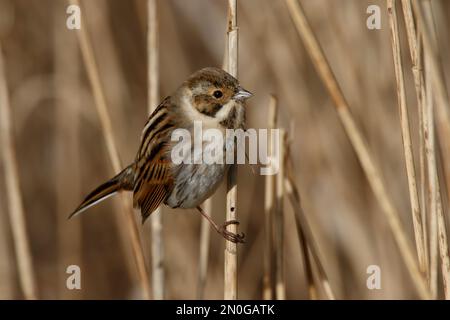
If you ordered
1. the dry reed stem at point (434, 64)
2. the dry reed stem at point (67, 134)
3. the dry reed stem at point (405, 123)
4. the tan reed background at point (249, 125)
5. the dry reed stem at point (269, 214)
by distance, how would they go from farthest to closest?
the dry reed stem at point (67, 134) < the tan reed background at point (249, 125) < the dry reed stem at point (269, 214) < the dry reed stem at point (405, 123) < the dry reed stem at point (434, 64)

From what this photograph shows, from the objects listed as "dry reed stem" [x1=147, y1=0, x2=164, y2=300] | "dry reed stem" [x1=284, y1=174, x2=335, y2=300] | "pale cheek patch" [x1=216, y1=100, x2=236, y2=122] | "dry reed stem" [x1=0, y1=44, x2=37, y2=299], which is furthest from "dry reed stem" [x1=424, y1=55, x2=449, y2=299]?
"dry reed stem" [x1=0, y1=44, x2=37, y2=299]

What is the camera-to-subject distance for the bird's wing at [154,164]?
2857 millimetres

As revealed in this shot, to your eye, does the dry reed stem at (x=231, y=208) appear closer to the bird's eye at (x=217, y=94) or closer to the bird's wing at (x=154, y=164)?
the bird's eye at (x=217, y=94)

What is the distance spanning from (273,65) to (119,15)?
1.20 meters

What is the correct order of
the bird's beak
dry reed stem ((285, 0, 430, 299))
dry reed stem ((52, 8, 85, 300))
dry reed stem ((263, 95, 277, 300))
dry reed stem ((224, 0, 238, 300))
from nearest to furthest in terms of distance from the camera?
dry reed stem ((285, 0, 430, 299)) < dry reed stem ((224, 0, 238, 300)) < the bird's beak < dry reed stem ((263, 95, 277, 300)) < dry reed stem ((52, 8, 85, 300))

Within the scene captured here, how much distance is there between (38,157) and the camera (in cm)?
486

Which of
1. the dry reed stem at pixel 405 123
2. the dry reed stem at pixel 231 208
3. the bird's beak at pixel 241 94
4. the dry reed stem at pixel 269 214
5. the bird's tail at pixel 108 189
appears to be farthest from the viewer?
the bird's tail at pixel 108 189

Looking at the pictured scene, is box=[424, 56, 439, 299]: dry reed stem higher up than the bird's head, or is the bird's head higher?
Answer: the bird's head

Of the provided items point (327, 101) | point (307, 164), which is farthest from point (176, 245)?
point (327, 101)

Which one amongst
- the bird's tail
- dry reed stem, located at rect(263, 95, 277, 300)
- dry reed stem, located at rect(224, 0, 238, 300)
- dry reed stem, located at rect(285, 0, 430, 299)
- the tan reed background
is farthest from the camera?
the tan reed background

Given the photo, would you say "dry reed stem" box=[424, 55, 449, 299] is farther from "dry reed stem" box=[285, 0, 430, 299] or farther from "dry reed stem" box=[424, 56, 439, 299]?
"dry reed stem" box=[285, 0, 430, 299]

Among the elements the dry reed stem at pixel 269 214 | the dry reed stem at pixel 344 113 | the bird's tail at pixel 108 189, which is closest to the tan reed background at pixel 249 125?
the bird's tail at pixel 108 189

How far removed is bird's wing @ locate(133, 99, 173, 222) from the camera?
9.37 feet
